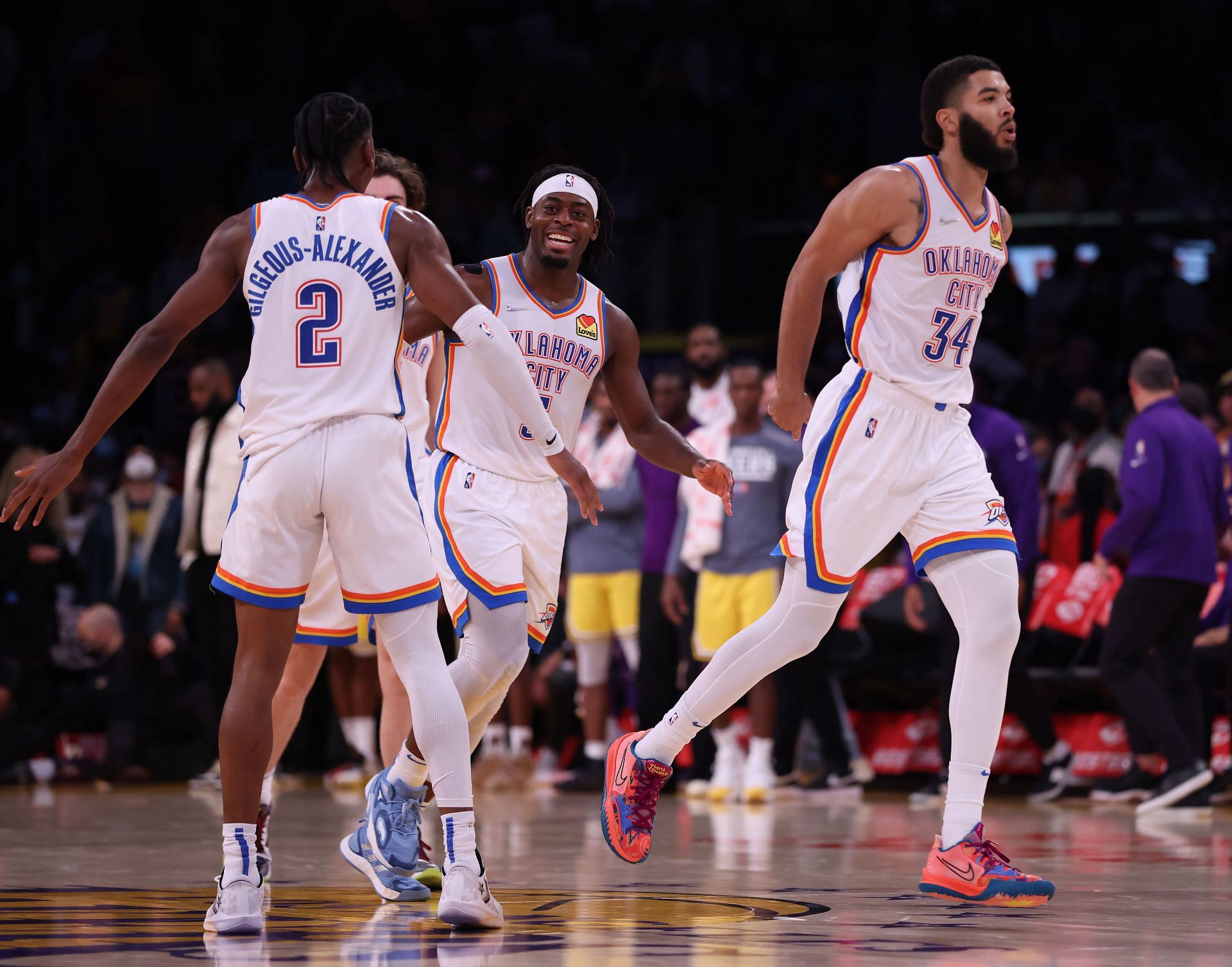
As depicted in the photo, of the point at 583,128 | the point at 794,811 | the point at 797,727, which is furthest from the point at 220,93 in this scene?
the point at 794,811

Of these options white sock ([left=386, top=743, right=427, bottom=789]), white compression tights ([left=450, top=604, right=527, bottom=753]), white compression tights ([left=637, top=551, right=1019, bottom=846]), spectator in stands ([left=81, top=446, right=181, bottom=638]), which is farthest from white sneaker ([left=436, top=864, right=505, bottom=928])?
spectator in stands ([left=81, top=446, right=181, bottom=638])

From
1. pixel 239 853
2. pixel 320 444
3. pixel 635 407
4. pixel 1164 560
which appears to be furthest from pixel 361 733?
pixel 320 444

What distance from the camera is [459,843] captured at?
4.53 meters

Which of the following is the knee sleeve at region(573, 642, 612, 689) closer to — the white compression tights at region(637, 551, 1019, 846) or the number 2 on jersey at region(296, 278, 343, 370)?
the white compression tights at region(637, 551, 1019, 846)

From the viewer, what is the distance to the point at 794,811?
29.7ft

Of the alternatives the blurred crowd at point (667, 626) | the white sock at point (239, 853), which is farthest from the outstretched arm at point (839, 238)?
the blurred crowd at point (667, 626)

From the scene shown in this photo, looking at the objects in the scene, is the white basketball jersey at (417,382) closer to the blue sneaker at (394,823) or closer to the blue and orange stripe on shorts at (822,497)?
the blue sneaker at (394,823)

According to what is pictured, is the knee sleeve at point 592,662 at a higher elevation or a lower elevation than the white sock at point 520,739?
higher

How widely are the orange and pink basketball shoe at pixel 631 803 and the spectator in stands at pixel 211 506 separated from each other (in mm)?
4886

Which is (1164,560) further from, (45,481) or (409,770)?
(45,481)

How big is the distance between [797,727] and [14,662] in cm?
484

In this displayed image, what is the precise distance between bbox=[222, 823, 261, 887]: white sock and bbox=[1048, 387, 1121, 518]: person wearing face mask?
7.45 meters

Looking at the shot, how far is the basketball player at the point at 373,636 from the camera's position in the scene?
5.33 meters

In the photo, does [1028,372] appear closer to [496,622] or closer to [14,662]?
[14,662]
